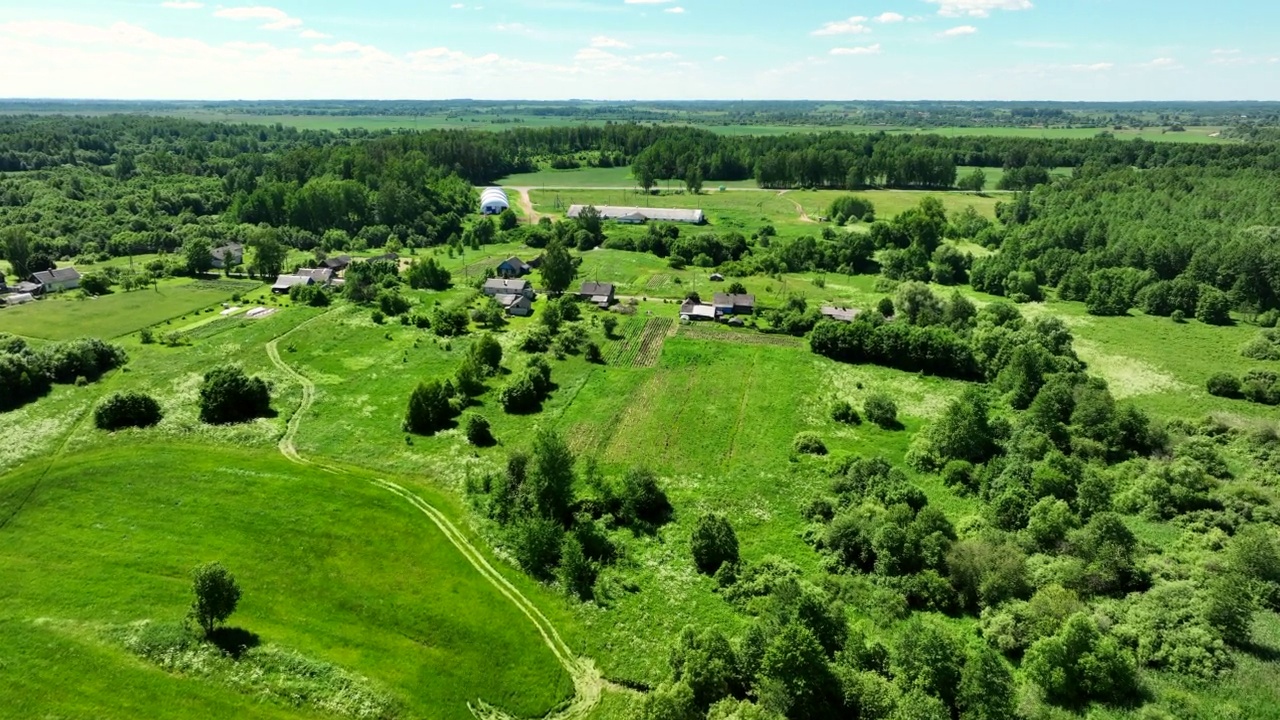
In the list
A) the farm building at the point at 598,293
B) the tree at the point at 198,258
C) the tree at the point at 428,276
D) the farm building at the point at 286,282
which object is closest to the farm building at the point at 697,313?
the farm building at the point at 598,293

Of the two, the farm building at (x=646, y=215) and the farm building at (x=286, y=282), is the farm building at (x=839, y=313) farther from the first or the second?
the farm building at (x=286, y=282)

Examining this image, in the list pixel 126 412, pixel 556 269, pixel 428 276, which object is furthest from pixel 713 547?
pixel 428 276

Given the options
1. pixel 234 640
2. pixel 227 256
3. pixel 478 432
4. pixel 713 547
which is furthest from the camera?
pixel 227 256

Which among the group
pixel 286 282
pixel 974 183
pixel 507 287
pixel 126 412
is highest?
pixel 974 183

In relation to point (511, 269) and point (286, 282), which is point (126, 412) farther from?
point (511, 269)

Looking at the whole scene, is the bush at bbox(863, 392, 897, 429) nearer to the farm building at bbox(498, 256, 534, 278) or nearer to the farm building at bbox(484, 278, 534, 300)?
the farm building at bbox(484, 278, 534, 300)

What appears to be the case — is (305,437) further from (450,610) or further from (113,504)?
(450,610)
